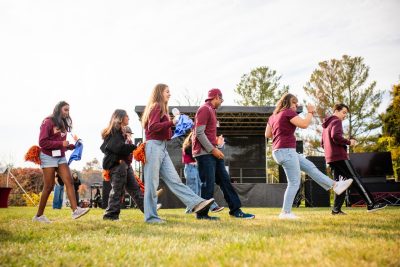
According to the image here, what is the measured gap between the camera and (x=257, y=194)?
14.4 meters

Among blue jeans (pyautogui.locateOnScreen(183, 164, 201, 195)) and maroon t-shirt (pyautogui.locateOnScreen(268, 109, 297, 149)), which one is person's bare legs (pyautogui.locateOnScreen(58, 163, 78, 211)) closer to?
maroon t-shirt (pyautogui.locateOnScreen(268, 109, 297, 149))

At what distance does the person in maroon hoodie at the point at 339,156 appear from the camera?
21.2ft

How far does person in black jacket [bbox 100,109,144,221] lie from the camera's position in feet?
18.3

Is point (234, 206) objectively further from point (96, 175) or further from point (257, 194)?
point (96, 175)

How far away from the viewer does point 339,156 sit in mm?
6594

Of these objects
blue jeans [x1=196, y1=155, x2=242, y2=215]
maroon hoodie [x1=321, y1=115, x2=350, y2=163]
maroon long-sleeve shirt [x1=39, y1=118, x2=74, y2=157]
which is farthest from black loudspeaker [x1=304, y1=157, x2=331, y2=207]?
maroon long-sleeve shirt [x1=39, y1=118, x2=74, y2=157]

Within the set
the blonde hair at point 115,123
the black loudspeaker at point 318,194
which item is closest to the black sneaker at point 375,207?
the blonde hair at point 115,123

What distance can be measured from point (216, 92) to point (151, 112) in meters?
1.23

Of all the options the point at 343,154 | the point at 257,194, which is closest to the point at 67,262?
the point at 343,154

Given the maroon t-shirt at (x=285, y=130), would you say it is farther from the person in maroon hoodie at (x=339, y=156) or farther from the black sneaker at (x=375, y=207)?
the black sneaker at (x=375, y=207)

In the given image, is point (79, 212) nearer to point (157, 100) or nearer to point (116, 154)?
point (116, 154)

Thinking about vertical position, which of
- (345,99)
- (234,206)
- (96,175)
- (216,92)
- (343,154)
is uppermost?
(345,99)

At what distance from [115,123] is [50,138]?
1.01m

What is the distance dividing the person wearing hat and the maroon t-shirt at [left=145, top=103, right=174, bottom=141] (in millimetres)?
599
